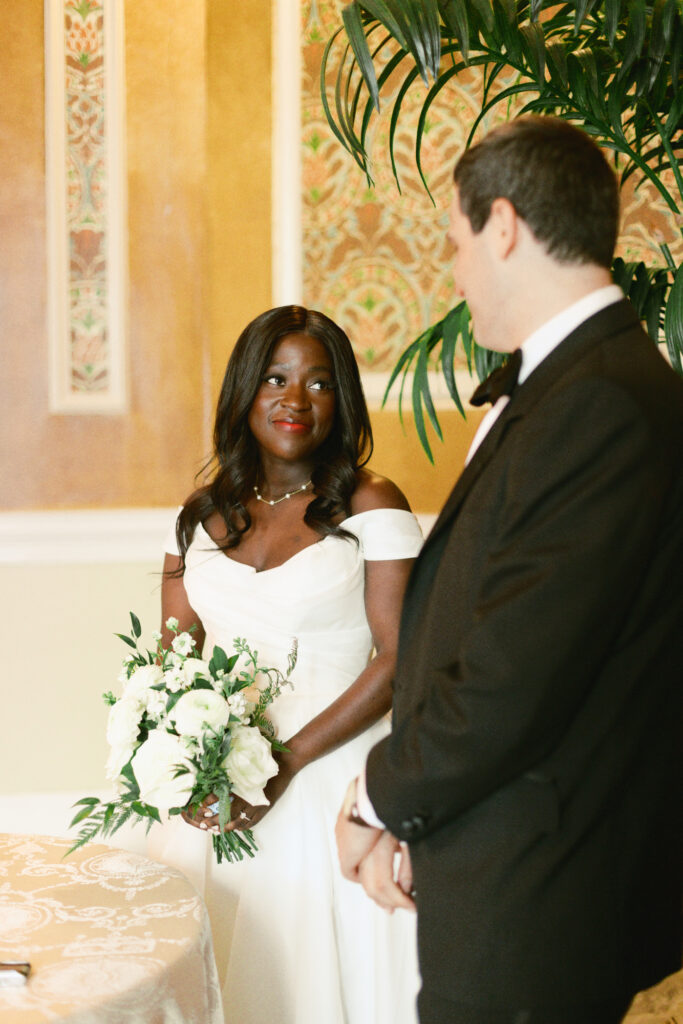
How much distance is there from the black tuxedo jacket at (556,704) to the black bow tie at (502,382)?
0.05m

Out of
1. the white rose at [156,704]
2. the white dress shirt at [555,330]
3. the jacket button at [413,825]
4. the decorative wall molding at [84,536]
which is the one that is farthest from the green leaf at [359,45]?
the decorative wall molding at [84,536]

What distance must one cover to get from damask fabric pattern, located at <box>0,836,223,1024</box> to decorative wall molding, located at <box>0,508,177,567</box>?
1.96 meters

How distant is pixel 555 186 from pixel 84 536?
2909mm

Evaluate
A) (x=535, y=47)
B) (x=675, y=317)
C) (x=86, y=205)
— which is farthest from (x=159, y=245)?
(x=675, y=317)

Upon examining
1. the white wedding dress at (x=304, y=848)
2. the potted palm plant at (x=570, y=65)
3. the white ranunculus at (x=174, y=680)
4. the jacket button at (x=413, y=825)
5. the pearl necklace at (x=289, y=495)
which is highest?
the potted palm plant at (x=570, y=65)

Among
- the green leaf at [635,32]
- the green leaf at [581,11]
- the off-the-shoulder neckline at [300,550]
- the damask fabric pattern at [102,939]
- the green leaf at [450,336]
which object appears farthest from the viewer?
the green leaf at [450,336]

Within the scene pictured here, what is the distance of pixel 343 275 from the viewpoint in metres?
4.09

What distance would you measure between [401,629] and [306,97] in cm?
298

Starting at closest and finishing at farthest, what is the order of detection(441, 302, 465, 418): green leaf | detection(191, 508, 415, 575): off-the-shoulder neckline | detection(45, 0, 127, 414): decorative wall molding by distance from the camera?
1. detection(191, 508, 415, 575): off-the-shoulder neckline
2. detection(441, 302, 465, 418): green leaf
3. detection(45, 0, 127, 414): decorative wall molding

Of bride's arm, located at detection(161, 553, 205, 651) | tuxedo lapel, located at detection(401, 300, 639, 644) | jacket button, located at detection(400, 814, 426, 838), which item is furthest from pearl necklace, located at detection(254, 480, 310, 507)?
jacket button, located at detection(400, 814, 426, 838)

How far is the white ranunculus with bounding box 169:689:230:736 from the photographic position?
1.87 m

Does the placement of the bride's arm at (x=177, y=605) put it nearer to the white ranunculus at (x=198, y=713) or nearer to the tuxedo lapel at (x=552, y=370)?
the white ranunculus at (x=198, y=713)

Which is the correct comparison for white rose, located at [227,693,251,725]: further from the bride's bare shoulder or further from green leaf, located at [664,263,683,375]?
green leaf, located at [664,263,683,375]

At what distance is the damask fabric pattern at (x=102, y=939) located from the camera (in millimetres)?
1435
